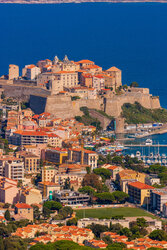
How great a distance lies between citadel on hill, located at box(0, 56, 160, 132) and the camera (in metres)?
55.7

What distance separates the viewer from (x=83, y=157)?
46344 millimetres

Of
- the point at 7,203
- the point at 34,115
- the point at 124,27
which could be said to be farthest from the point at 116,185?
the point at 124,27

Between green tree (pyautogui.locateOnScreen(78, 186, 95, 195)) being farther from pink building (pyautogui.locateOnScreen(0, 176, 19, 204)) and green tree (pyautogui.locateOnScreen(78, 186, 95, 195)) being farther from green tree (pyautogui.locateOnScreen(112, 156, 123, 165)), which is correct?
green tree (pyautogui.locateOnScreen(112, 156, 123, 165))

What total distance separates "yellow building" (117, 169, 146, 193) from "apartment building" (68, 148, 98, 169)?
1.89 metres

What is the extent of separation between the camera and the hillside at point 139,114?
189ft

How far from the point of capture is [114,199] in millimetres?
41531

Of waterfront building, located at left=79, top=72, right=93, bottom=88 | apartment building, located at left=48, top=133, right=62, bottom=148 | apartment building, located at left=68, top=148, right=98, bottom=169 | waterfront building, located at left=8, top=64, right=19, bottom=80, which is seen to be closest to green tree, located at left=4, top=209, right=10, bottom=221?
apartment building, located at left=68, top=148, right=98, bottom=169

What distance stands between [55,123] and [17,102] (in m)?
4.37

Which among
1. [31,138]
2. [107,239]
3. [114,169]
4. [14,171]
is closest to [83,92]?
[31,138]

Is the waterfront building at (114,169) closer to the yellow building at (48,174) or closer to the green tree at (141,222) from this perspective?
the yellow building at (48,174)

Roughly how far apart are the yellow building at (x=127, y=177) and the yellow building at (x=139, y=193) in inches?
13.1

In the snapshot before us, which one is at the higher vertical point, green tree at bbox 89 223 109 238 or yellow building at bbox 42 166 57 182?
yellow building at bbox 42 166 57 182

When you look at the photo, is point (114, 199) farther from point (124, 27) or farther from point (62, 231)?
point (124, 27)

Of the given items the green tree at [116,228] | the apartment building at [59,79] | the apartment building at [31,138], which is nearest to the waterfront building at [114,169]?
the apartment building at [31,138]
